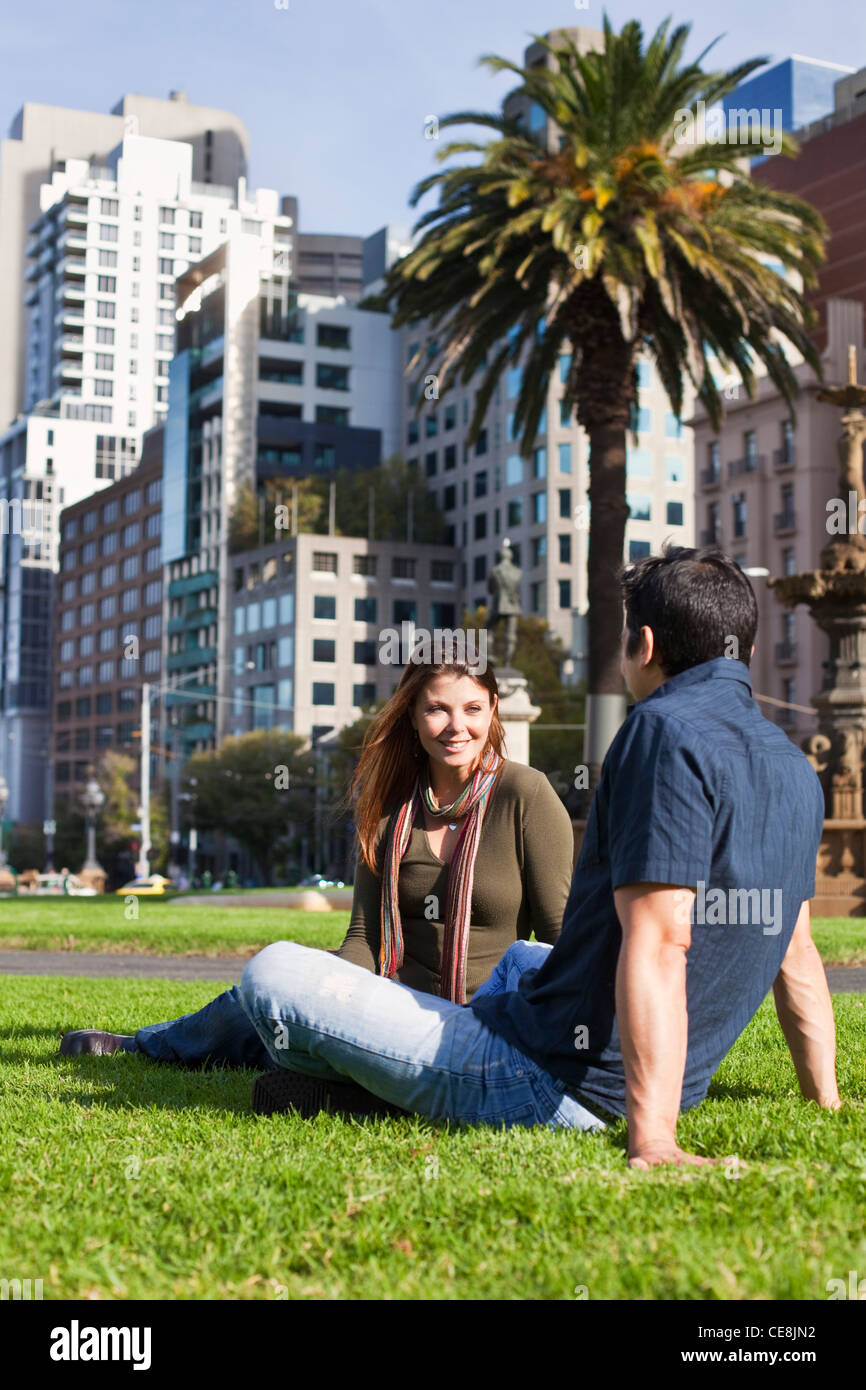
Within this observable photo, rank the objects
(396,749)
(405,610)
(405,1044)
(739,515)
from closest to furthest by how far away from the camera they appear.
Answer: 1. (405,1044)
2. (396,749)
3. (739,515)
4. (405,610)

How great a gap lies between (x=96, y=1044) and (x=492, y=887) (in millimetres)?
2122

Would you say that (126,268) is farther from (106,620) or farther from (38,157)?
(106,620)

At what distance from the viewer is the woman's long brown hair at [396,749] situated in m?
4.91

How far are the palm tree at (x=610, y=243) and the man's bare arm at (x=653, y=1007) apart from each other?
54.9 ft

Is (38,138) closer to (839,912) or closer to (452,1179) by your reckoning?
(839,912)

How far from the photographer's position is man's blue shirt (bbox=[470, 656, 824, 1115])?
Result: 3377mm

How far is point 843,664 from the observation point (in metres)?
25.3

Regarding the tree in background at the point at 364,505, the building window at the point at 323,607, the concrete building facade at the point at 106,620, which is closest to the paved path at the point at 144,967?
the building window at the point at 323,607

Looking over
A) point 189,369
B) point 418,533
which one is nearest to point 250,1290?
point 418,533

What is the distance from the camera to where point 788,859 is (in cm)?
367

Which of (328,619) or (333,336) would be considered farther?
(333,336)

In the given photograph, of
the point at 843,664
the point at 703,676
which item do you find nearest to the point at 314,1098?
the point at 703,676

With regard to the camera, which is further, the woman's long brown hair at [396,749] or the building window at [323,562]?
the building window at [323,562]

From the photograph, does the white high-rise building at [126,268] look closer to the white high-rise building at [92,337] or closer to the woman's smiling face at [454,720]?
the white high-rise building at [92,337]
